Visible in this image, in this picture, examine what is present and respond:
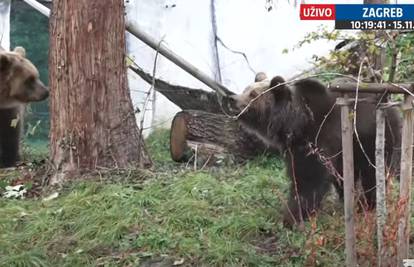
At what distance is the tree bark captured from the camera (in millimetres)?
7496

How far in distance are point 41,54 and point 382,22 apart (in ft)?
24.8

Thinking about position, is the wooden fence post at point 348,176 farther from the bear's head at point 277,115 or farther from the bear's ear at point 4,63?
the bear's ear at point 4,63

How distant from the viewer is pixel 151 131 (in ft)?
33.9

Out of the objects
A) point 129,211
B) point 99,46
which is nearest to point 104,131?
point 99,46

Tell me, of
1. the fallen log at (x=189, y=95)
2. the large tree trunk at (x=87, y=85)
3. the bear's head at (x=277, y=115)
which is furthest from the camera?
the fallen log at (x=189, y=95)

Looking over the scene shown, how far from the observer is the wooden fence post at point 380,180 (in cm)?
397

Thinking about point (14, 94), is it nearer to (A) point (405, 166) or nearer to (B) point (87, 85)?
(B) point (87, 85)

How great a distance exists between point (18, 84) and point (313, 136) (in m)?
3.71

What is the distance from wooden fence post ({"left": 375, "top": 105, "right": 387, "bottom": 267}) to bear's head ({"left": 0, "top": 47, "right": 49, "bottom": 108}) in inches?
187

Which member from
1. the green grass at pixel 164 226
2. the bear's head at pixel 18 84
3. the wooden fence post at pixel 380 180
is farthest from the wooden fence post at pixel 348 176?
the bear's head at pixel 18 84

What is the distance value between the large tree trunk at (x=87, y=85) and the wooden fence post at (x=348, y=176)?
108 inches
